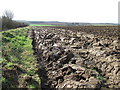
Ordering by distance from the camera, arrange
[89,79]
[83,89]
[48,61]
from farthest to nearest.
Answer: [48,61]
[89,79]
[83,89]

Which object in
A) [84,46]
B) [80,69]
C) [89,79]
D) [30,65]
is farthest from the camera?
[84,46]

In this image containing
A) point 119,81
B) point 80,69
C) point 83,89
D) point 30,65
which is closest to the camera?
point 83,89

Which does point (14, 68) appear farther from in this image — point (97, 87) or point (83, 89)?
point (97, 87)

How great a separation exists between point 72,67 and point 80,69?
2.39 feet

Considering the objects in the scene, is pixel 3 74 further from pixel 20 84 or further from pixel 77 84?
pixel 77 84

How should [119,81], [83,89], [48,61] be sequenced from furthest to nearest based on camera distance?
[48,61] < [119,81] < [83,89]

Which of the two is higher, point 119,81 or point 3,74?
point 3,74

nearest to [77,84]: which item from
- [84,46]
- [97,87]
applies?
[97,87]

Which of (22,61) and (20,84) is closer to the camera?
(20,84)

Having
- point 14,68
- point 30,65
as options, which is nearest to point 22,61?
point 30,65

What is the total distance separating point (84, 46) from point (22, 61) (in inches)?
354

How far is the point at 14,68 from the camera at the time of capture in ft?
37.8

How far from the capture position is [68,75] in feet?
36.9

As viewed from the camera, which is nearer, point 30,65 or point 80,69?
point 80,69
